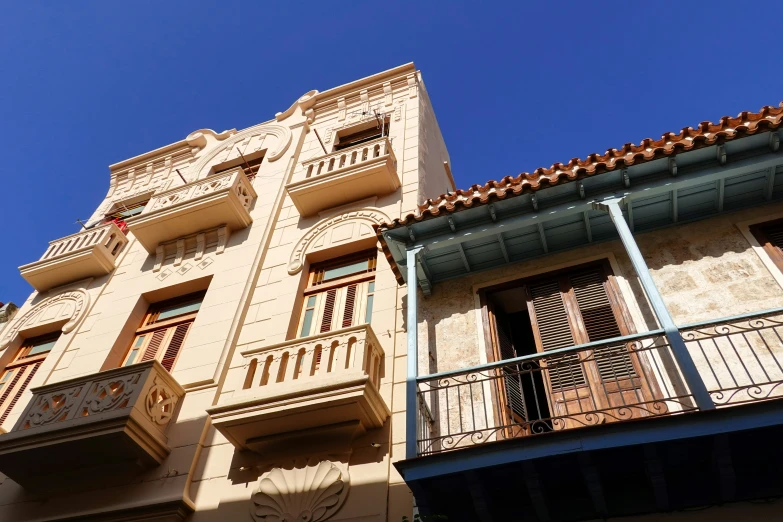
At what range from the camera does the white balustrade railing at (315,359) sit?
6.80m

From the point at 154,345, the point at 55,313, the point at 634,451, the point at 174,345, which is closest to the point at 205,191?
the point at 154,345

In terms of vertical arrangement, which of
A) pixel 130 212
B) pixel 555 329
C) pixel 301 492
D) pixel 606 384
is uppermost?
pixel 130 212

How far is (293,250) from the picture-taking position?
9.97 meters

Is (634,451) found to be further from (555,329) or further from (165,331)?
(165,331)

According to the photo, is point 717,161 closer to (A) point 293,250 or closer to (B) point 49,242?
(A) point 293,250

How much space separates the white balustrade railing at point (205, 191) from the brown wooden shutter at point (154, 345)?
2.84 m

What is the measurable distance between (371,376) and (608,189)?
3.64 m

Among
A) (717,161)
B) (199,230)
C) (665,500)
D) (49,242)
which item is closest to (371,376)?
(665,500)

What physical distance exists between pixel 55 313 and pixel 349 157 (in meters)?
6.50

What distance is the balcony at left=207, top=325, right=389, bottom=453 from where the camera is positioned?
6.39m

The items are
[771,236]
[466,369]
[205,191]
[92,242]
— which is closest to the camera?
[466,369]

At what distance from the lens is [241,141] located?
14938mm

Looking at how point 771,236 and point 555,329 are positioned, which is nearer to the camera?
point 771,236

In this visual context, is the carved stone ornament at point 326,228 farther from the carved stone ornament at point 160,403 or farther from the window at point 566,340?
the window at point 566,340
